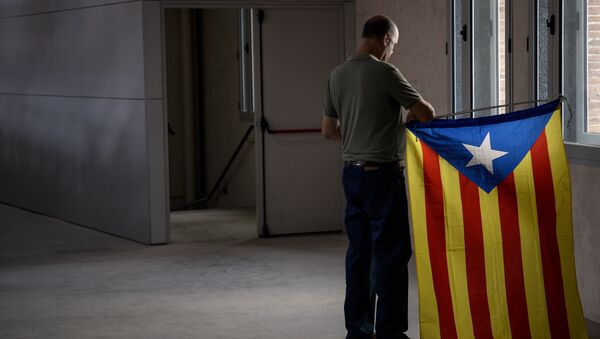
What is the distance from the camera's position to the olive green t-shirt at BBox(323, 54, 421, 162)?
4441 mm

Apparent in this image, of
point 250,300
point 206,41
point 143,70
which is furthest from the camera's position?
point 206,41

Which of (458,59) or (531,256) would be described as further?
(458,59)

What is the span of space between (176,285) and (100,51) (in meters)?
2.96

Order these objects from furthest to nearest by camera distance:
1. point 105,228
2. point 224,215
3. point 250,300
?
point 224,215 → point 105,228 → point 250,300

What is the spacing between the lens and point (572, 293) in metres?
4.42

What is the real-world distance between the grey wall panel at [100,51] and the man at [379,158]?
3.89m

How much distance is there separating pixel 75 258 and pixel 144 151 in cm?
105

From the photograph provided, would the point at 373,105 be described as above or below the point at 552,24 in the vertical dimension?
below

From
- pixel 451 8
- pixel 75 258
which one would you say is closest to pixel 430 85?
pixel 451 8

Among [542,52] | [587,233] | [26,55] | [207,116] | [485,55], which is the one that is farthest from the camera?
[207,116]

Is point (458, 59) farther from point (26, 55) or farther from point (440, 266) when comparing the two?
point (26, 55)

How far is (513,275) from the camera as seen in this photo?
4.41 meters

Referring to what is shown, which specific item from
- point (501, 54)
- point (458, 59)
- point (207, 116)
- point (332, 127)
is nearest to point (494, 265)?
point (332, 127)

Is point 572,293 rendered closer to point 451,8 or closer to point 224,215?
point 451,8
